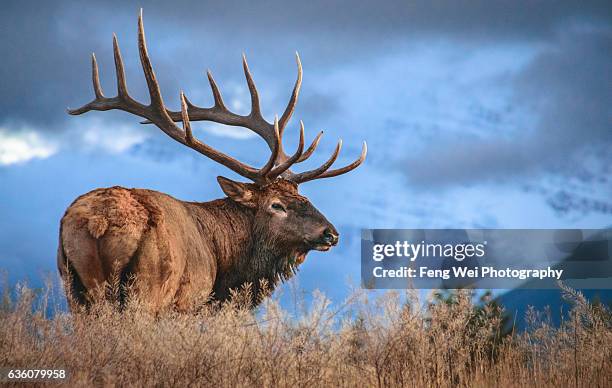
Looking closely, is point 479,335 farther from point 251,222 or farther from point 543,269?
point 543,269

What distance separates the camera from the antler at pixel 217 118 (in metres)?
9.70

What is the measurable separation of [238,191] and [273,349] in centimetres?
363

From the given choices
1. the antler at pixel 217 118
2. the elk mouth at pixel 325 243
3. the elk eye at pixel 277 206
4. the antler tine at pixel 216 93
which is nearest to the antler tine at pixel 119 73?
the antler at pixel 217 118

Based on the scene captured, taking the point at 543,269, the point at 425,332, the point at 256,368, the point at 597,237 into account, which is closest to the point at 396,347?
the point at 425,332

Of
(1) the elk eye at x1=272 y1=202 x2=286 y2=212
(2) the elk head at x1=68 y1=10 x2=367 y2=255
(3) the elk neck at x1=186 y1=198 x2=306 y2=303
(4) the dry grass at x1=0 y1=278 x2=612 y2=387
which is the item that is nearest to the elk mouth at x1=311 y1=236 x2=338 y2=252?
(2) the elk head at x1=68 y1=10 x2=367 y2=255

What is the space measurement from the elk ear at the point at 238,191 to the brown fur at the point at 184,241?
1cm

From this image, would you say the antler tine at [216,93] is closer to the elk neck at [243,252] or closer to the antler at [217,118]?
the antler at [217,118]

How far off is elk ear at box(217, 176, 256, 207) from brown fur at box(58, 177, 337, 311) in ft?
0.04

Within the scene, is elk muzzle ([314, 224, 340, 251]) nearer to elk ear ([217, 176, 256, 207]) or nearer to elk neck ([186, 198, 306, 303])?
elk neck ([186, 198, 306, 303])

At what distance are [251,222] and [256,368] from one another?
3.82 metres

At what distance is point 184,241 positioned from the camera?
27.8 ft

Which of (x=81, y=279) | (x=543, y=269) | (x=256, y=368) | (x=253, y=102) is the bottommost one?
(x=256, y=368)

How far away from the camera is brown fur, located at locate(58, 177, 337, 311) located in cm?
750

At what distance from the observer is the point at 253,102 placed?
38.7ft
